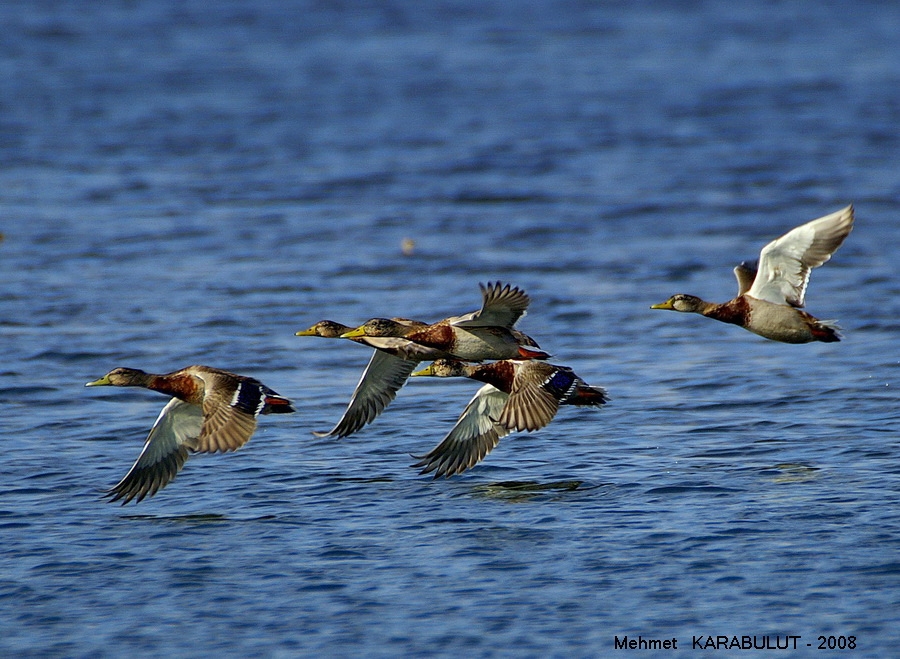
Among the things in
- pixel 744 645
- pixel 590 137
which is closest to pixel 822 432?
pixel 744 645

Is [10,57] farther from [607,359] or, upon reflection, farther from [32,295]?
[607,359]

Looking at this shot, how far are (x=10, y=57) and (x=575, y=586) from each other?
1412 inches

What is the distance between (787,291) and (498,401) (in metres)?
2.53

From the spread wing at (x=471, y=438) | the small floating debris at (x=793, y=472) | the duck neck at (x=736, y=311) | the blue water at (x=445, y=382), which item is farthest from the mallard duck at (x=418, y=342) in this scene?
the small floating debris at (x=793, y=472)

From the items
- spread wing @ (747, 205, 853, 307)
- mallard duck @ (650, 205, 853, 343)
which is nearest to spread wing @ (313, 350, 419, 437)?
mallard duck @ (650, 205, 853, 343)

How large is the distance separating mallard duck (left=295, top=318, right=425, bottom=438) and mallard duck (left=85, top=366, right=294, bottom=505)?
994 mm

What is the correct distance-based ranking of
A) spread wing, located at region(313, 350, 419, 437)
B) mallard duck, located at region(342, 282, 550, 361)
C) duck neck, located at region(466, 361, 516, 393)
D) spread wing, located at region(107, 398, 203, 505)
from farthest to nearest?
spread wing, located at region(313, 350, 419, 437), duck neck, located at region(466, 361, 516, 393), mallard duck, located at region(342, 282, 550, 361), spread wing, located at region(107, 398, 203, 505)

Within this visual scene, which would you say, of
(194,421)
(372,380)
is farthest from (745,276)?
(194,421)

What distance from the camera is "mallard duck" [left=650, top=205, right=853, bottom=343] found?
1105cm

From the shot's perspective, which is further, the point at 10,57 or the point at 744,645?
the point at 10,57

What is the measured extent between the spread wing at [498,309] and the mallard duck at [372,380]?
75cm

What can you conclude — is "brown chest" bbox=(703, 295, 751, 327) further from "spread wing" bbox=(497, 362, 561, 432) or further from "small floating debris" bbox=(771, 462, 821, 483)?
"spread wing" bbox=(497, 362, 561, 432)

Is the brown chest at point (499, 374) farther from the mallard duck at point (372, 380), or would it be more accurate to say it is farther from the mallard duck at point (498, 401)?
the mallard duck at point (372, 380)

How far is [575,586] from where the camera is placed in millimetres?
8289
